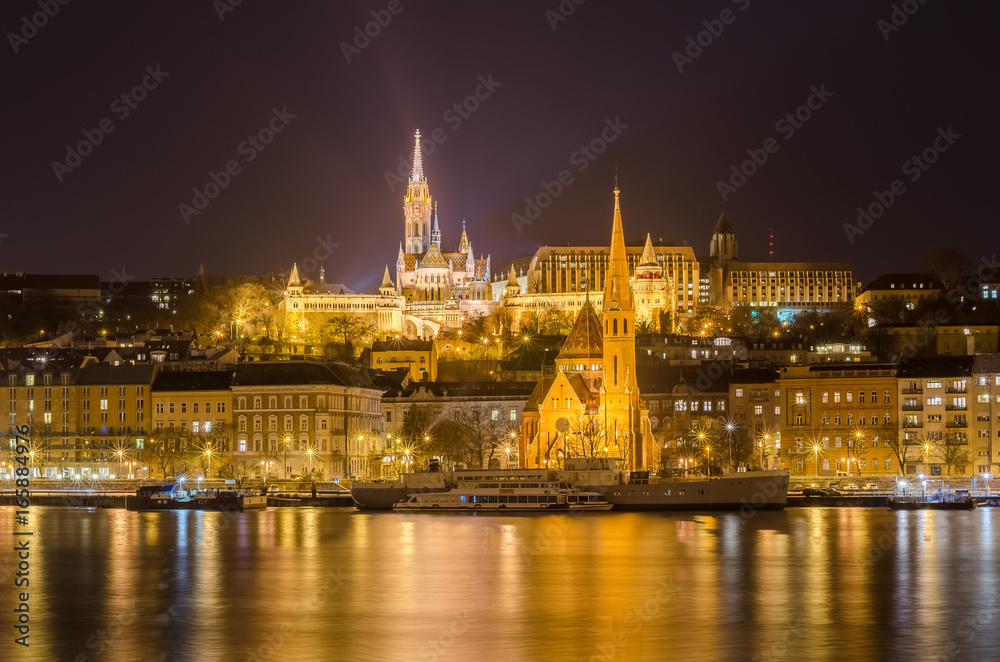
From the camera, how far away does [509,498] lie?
91938 millimetres

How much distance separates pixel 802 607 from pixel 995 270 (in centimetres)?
12806

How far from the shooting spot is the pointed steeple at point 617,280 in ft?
344

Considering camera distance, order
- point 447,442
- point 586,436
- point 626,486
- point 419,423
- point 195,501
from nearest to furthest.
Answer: point 626,486
point 195,501
point 586,436
point 447,442
point 419,423

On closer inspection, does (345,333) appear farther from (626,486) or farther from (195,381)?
(626,486)

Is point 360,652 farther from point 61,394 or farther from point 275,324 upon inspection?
point 275,324

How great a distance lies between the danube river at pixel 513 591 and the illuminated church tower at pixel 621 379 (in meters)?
21.3

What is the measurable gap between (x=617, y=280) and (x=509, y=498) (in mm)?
19869

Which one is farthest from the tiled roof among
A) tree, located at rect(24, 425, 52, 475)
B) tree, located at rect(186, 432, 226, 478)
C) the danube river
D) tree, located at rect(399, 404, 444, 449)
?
the danube river

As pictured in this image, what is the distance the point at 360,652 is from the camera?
4188 centimetres

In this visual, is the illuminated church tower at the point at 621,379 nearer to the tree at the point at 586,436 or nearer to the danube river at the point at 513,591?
the tree at the point at 586,436

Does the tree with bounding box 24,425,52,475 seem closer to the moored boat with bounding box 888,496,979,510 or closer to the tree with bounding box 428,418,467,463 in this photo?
the tree with bounding box 428,418,467,463

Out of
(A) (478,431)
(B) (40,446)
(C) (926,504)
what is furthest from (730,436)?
(B) (40,446)

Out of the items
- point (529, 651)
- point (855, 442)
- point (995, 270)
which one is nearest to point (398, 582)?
point (529, 651)

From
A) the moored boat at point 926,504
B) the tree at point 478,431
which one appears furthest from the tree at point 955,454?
the tree at point 478,431
